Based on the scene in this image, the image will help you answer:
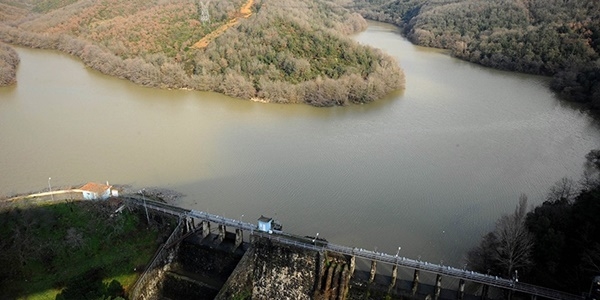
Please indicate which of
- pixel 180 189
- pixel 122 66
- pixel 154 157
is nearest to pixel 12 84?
pixel 122 66

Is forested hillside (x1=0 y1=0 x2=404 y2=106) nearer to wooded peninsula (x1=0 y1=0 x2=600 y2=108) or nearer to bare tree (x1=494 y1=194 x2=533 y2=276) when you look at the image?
wooded peninsula (x1=0 y1=0 x2=600 y2=108)

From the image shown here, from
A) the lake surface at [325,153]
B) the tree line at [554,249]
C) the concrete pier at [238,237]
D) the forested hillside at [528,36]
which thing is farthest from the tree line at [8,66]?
the forested hillside at [528,36]

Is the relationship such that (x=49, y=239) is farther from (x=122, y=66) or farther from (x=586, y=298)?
(x=122, y=66)

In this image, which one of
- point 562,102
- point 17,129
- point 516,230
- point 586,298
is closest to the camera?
point 586,298

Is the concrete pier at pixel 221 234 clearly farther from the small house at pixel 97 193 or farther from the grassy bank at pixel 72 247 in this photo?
the small house at pixel 97 193

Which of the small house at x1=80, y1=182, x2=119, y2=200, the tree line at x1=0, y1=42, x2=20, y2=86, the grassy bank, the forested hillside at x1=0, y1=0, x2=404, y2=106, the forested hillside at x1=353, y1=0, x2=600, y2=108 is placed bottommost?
the grassy bank

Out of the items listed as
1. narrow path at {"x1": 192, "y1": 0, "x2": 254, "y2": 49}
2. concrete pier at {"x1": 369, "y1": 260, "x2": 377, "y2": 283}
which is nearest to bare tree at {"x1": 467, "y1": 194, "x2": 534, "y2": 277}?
concrete pier at {"x1": 369, "y1": 260, "x2": 377, "y2": 283}
